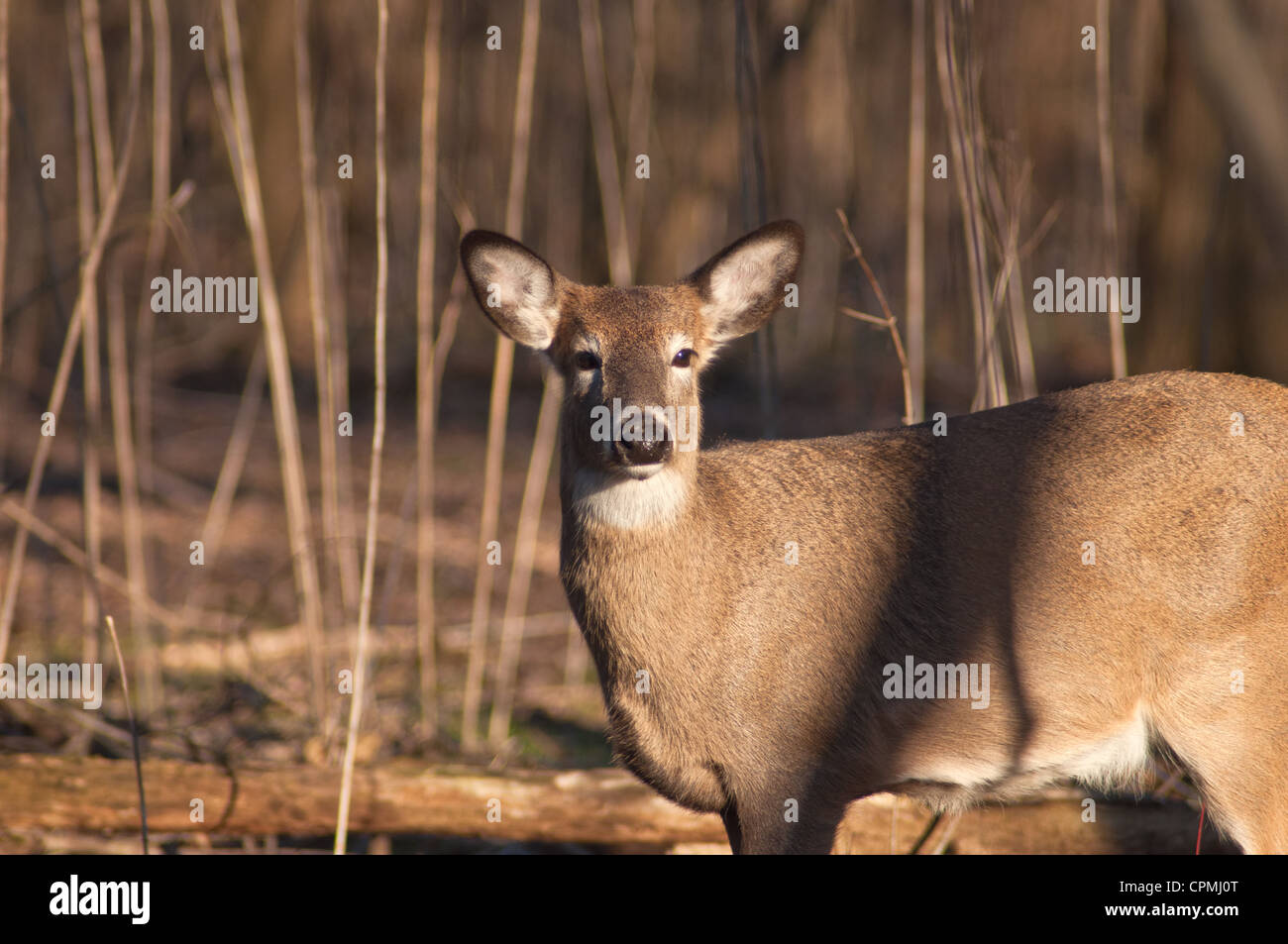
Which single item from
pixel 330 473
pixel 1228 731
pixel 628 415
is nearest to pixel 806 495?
pixel 628 415

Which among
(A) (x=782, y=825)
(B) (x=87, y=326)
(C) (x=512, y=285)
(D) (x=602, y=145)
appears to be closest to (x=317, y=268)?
(B) (x=87, y=326)

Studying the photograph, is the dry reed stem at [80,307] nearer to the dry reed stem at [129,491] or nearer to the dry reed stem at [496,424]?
the dry reed stem at [129,491]

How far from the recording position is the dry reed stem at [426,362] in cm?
552

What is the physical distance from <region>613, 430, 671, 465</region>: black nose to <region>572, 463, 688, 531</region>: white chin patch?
28 centimetres

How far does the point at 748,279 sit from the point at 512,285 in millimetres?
880

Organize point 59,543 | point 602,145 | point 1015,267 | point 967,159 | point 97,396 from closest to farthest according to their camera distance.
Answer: point 967,159 < point 1015,267 < point 59,543 < point 97,396 < point 602,145

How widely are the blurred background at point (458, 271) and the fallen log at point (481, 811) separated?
1.01 feet

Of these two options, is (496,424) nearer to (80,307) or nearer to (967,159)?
(80,307)

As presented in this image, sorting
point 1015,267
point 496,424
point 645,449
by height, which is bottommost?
point 645,449

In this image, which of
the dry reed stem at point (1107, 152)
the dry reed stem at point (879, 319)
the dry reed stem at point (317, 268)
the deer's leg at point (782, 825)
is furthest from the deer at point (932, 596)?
the dry reed stem at point (317, 268)

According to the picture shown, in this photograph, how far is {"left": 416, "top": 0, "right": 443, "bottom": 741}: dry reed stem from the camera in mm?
5520

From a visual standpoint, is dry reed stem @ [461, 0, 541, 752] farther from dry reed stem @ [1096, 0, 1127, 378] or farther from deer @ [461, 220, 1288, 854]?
dry reed stem @ [1096, 0, 1127, 378]

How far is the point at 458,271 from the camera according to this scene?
584cm

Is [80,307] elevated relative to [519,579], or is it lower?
elevated
